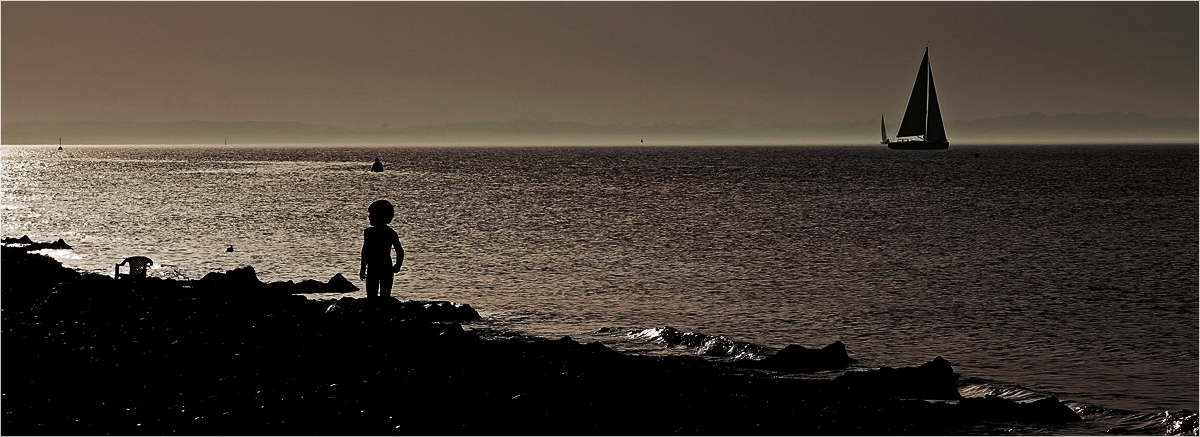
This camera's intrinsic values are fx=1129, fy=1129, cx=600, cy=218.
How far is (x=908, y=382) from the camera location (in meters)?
15.1

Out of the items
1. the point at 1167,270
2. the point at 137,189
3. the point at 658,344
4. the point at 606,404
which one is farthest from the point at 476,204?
the point at 606,404

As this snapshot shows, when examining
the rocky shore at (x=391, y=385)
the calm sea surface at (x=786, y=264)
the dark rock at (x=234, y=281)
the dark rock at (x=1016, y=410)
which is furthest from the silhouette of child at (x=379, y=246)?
the dark rock at (x=234, y=281)

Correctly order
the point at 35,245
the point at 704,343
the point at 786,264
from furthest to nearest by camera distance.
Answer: the point at 35,245, the point at 786,264, the point at 704,343

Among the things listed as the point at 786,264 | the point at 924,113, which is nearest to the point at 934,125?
the point at 924,113

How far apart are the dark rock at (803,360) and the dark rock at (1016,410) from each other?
11.2ft

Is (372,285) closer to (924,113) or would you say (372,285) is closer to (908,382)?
Answer: (908,382)

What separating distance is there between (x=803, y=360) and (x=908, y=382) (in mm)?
1971

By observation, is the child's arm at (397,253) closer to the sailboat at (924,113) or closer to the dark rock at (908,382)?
the dark rock at (908,382)

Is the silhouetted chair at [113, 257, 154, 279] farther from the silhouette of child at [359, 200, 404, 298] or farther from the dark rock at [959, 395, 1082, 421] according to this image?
the dark rock at [959, 395, 1082, 421]

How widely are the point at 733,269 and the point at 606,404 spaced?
21.7 m

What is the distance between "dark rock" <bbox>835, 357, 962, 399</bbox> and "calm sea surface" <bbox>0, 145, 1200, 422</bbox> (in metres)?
1.70

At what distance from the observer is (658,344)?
1948 cm

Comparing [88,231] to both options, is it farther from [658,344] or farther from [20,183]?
[20,183]

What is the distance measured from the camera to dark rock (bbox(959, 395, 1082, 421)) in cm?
1316
